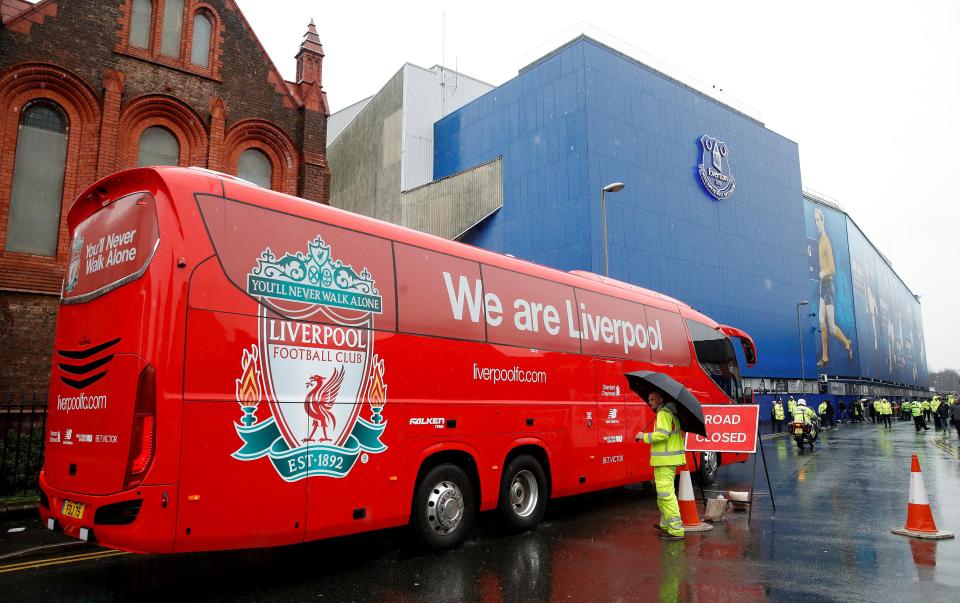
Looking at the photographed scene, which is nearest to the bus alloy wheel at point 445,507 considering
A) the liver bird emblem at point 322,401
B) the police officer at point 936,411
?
the liver bird emblem at point 322,401

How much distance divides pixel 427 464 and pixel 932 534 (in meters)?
6.32

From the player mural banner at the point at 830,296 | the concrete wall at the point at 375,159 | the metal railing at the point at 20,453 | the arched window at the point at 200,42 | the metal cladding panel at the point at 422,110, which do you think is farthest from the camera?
the player mural banner at the point at 830,296

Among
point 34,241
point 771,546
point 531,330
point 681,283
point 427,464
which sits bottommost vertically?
point 771,546

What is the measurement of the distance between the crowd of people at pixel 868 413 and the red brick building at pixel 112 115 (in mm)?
18043

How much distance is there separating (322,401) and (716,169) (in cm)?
3771

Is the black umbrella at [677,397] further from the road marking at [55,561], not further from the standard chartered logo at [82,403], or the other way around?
the road marking at [55,561]

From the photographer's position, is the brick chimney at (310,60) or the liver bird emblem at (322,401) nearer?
the liver bird emblem at (322,401)

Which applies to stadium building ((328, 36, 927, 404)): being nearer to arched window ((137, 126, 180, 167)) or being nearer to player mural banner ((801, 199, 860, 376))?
player mural banner ((801, 199, 860, 376))

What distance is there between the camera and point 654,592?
5.81 meters

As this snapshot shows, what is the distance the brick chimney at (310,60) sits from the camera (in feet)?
60.6

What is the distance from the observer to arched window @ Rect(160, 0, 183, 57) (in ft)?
53.8

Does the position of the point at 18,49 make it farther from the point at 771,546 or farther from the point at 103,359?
the point at 771,546

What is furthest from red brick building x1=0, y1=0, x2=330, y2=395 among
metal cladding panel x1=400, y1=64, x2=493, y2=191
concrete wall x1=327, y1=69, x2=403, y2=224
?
metal cladding panel x1=400, y1=64, x2=493, y2=191

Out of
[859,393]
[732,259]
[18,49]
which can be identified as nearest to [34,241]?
[18,49]
